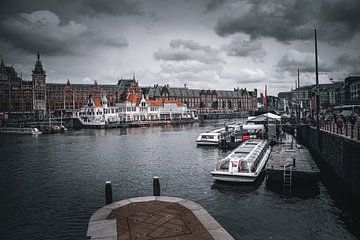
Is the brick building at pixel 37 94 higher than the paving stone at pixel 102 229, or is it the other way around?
the brick building at pixel 37 94

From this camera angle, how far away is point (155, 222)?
14625 mm

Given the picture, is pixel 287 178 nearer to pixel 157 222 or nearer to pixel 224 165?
pixel 224 165

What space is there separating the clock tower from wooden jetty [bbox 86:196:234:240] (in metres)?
176

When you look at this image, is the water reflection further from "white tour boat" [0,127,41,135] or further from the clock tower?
the clock tower

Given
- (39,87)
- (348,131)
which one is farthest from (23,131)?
(348,131)

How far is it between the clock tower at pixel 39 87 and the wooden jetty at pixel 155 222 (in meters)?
176

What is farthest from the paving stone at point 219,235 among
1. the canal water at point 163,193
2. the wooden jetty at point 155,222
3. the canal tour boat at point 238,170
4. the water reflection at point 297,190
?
the canal tour boat at point 238,170

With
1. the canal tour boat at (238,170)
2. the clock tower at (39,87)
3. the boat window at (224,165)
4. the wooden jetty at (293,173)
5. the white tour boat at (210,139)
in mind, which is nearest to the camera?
the wooden jetty at (293,173)

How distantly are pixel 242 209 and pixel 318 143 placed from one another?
2473 centimetres

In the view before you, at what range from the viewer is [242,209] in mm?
21453

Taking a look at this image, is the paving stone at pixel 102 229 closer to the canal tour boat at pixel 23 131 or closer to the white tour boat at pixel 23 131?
the canal tour boat at pixel 23 131

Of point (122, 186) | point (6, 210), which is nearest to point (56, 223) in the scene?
point (6, 210)

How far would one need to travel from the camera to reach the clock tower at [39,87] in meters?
174

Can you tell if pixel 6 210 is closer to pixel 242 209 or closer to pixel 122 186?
pixel 122 186
